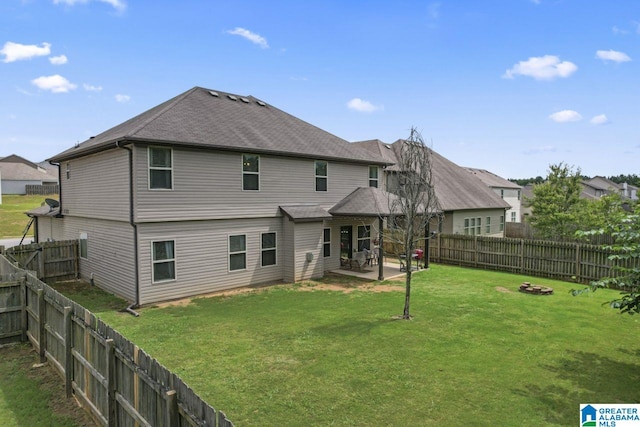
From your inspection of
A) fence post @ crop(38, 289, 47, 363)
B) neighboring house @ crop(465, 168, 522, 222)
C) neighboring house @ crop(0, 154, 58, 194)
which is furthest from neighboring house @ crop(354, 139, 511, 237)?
neighboring house @ crop(0, 154, 58, 194)

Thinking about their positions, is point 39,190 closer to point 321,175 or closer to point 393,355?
point 321,175

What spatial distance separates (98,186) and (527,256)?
19667mm

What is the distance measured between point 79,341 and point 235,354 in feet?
10.3

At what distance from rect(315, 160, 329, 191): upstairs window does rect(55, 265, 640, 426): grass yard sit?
6013 millimetres

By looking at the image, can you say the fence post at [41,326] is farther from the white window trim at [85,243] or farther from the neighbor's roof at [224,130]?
the white window trim at [85,243]

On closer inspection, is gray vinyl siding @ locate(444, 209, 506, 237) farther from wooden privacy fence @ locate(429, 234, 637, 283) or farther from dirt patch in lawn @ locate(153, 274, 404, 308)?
dirt patch in lawn @ locate(153, 274, 404, 308)

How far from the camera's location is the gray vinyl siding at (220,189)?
12.2m

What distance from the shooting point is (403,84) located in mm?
21438

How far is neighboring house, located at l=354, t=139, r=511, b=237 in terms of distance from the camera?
24484 millimetres

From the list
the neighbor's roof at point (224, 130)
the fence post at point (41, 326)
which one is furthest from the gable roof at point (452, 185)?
the fence post at point (41, 326)

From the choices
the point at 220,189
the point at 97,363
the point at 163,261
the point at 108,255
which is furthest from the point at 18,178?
the point at 97,363

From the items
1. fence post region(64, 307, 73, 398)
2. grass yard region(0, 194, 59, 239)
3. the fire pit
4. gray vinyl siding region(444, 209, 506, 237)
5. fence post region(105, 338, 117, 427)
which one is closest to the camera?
fence post region(105, 338, 117, 427)

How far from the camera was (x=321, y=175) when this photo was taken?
17.5 meters

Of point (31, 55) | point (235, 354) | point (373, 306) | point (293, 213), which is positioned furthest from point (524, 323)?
point (31, 55)
